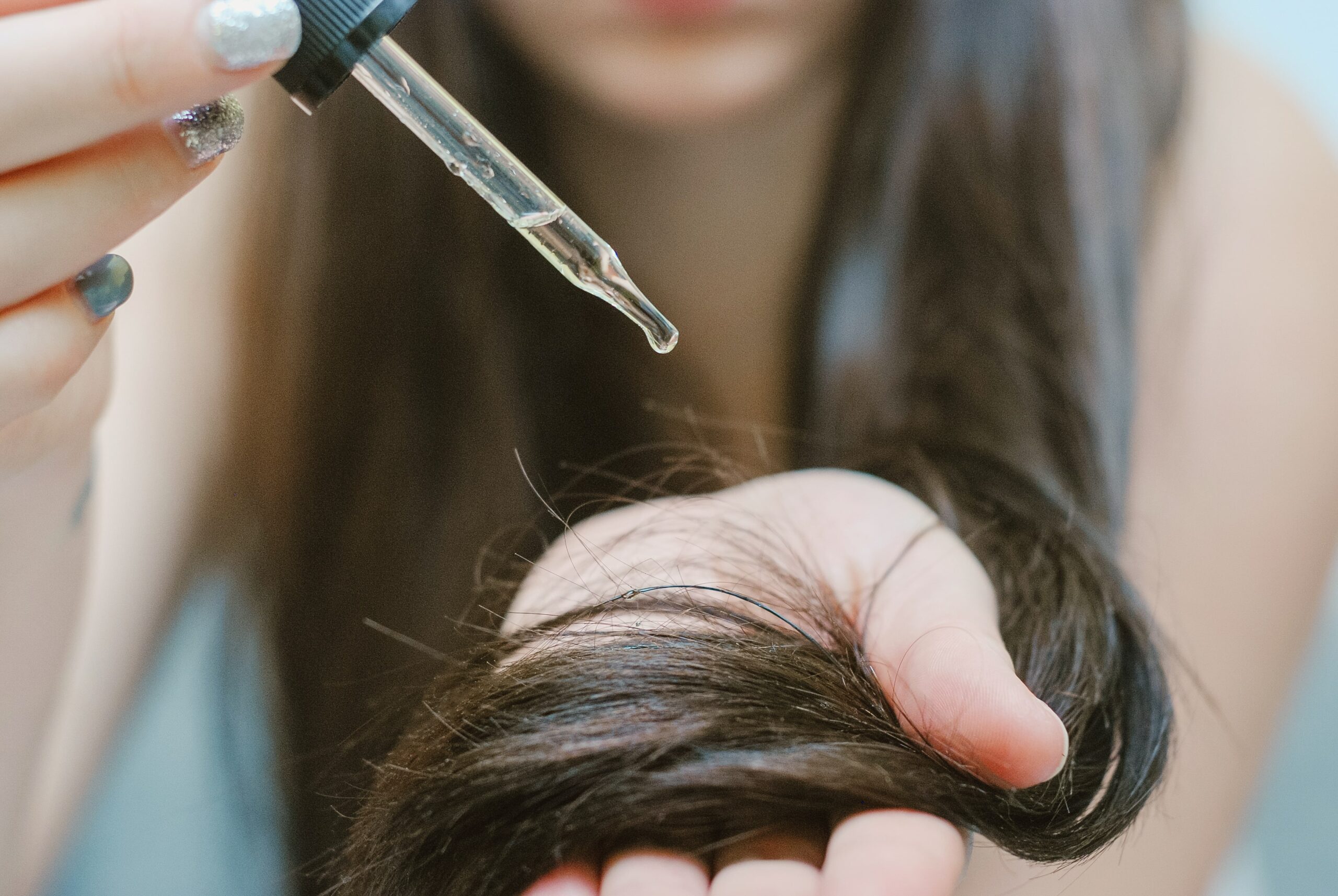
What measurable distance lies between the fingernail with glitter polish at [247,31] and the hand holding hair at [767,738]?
218 millimetres

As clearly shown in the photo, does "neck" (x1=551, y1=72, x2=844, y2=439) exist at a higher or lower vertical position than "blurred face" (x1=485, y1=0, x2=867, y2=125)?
lower

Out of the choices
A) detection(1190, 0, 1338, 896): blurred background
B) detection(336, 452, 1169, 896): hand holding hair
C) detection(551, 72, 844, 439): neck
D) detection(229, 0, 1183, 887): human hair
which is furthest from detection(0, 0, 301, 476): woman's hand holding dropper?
detection(1190, 0, 1338, 896): blurred background

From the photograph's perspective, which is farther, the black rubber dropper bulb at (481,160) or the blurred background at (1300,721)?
the blurred background at (1300,721)

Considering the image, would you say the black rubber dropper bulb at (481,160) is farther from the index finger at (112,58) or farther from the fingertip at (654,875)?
the fingertip at (654,875)

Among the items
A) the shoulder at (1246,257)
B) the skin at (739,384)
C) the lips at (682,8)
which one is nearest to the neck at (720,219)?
the skin at (739,384)

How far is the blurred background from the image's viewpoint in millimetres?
622

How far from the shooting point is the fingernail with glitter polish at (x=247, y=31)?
0.26 meters

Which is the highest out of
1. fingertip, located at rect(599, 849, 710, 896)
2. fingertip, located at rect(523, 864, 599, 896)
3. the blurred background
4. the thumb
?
fingertip, located at rect(523, 864, 599, 896)

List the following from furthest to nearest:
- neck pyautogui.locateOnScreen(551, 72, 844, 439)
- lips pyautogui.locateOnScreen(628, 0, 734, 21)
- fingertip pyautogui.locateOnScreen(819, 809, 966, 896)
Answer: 1. neck pyautogui.locateOnScreen(551, 72, 844, 439)
2. lips pyautogui.locateOnScreen(628, 0, 734, 21)
3. fingertip pyautogui.locateOnScreen(819, 809, 966, 896)

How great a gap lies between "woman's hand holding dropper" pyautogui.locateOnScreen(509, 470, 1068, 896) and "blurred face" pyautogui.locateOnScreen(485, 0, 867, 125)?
274 mm

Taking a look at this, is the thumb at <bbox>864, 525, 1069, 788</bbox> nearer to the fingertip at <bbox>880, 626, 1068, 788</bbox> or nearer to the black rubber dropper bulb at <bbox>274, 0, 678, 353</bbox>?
the fingertip at <bbox>880, 626, 1068, 788</bbox>

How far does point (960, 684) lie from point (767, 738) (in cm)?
6

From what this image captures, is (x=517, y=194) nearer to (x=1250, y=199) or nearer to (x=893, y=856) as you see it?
(x=893, y=856)

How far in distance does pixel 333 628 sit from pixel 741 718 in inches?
21.1
